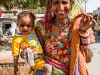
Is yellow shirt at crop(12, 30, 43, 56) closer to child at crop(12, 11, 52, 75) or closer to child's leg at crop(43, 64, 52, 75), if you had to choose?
child at crop(12, 11, 52, 75)

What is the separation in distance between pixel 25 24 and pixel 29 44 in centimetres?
20

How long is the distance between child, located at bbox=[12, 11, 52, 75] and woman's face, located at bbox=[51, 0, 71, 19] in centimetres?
31

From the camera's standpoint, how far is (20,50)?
2334 mm

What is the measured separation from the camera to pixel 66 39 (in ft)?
6.93

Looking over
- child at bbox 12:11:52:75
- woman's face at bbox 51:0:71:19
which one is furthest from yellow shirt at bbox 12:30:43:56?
woman's face at bbox 51:0:71:19

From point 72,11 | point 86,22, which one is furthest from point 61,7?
point 86,22

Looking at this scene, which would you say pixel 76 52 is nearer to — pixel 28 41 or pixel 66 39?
pixel 66 39

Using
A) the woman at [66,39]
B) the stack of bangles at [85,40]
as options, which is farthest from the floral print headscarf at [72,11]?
the stack of bangles at [85,40]

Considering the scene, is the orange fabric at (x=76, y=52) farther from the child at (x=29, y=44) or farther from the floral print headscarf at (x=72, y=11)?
the child at (x=29, y=44)

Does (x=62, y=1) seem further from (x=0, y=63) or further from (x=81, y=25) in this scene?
(x=0, y=63)

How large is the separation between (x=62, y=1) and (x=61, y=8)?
63 millimetres

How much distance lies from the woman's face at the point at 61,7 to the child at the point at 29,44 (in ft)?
1.02

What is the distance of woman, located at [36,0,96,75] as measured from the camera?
202 centimetres

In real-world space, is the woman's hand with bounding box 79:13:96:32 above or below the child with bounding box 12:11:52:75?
above
